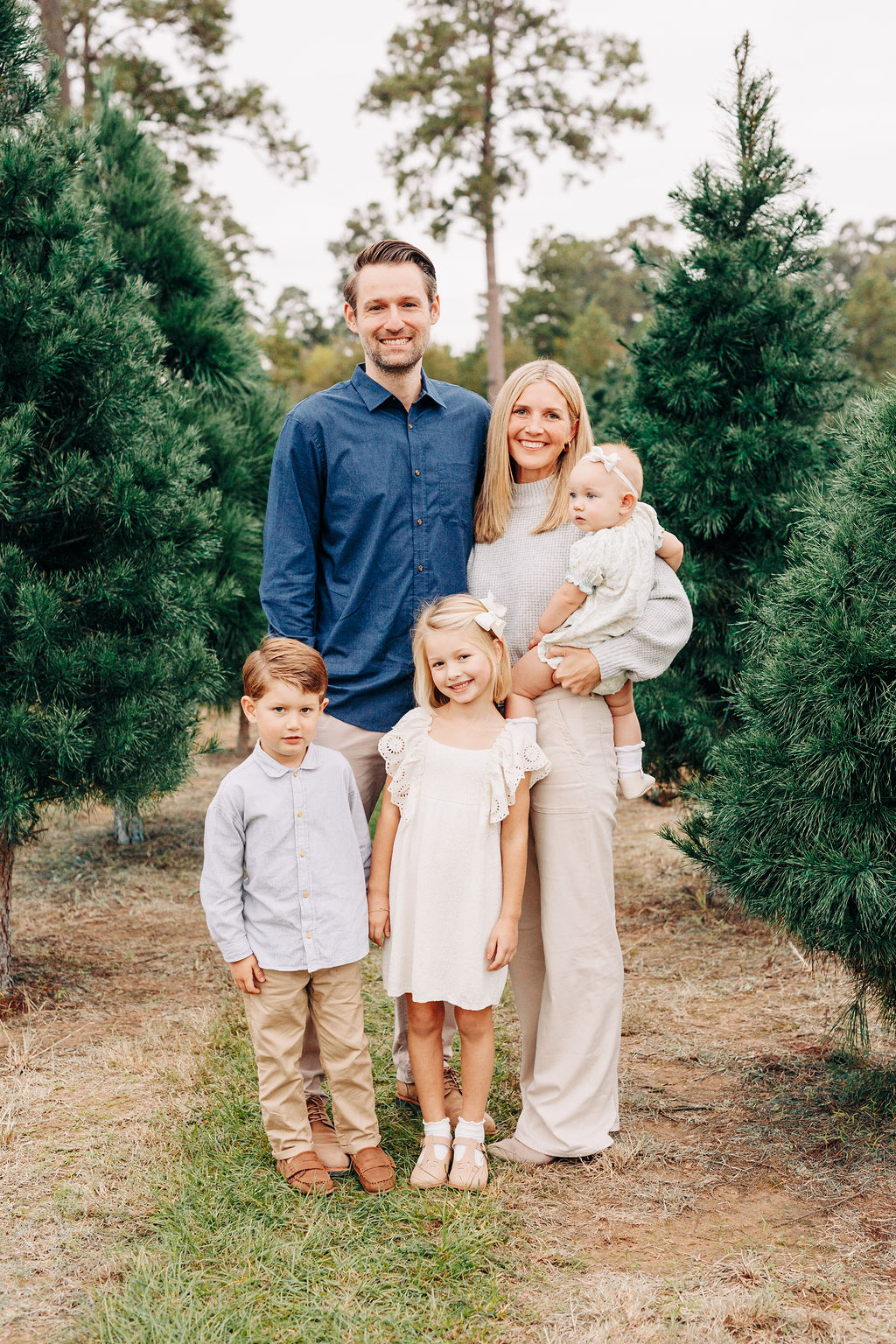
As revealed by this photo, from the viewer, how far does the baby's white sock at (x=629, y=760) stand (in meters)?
3.33

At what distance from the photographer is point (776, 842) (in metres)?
3.15

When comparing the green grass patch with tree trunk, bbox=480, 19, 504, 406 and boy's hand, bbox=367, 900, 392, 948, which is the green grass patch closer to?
boy's hand, bbox=367, 900, 392, 948

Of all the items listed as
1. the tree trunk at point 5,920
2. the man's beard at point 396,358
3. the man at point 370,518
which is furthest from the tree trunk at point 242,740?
the man's beard at point 396,358

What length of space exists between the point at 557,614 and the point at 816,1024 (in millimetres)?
2206

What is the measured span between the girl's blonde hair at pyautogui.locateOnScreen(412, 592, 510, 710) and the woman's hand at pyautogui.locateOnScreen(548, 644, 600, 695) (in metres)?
0.15

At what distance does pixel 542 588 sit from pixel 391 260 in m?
1.07

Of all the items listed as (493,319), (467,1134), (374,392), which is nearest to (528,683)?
(374,392)

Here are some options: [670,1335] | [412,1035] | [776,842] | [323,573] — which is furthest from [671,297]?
[670,1335]

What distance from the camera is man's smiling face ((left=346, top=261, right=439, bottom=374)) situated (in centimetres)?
332

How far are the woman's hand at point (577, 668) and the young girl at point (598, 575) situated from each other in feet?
0.06

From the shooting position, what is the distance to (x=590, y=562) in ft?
10.2

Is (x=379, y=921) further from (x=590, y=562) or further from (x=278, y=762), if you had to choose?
(x=590, y=562)

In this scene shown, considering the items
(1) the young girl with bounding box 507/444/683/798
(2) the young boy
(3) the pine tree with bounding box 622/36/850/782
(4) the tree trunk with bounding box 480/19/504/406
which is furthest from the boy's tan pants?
(4) the tree trunk with bounding box 480/19/504/406

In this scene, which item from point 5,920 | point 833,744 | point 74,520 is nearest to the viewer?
point 833,744
